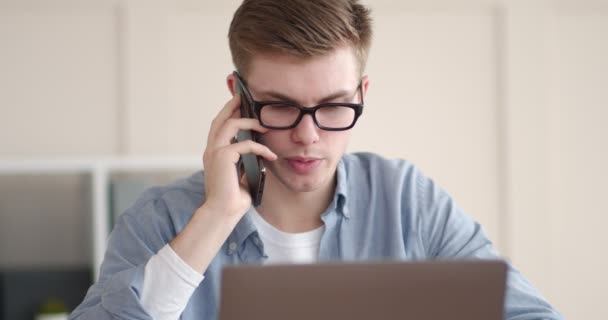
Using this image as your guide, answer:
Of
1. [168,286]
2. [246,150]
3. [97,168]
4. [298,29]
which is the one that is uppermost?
[298,29]

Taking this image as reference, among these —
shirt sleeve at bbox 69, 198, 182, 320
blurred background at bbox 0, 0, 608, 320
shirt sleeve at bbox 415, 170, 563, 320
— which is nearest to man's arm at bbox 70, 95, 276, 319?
shirt sleeve at bbox 69, 198, 182, 320

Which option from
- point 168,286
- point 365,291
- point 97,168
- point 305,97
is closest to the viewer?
point 365,291

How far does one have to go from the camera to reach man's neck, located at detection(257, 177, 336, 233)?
1716 millimetres

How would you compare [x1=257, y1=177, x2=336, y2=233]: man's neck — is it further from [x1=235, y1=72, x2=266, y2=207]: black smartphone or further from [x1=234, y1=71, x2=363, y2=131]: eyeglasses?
[x1=234, y1=71, x2=363, y2=131]: eyeglasses

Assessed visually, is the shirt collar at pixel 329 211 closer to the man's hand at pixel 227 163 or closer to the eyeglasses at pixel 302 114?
the man's hand at pixel 227 163

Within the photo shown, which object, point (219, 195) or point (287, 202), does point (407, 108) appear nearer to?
point (287, 202)

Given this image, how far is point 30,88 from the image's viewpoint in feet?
10.6

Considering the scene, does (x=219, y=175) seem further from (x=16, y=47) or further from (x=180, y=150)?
(x=16, y=47)

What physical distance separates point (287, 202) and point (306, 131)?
22 cm

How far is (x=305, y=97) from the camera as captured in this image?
1.55 m

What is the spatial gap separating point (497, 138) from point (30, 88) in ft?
6.06

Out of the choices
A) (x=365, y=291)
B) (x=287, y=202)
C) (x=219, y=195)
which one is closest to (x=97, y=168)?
(x=287, y=202)

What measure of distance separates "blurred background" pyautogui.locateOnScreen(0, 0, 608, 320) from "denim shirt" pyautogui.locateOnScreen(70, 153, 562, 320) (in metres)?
1.47

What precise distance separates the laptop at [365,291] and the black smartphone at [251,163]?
2.05 feet
